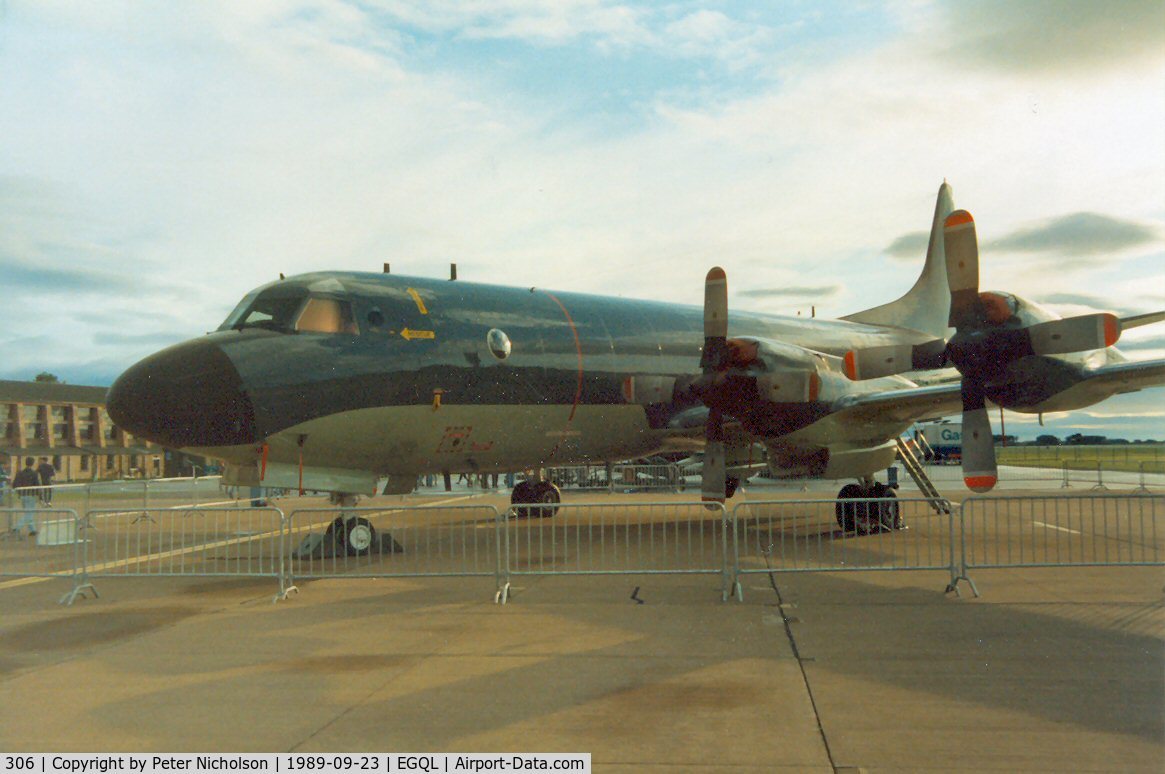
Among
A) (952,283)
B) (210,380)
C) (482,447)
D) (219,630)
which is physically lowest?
(219,630)

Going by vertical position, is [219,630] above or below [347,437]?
below

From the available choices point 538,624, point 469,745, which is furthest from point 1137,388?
point 469,745

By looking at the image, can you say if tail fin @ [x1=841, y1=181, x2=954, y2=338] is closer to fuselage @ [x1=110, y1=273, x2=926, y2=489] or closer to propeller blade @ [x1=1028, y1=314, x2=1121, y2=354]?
fuselage @ [x1=110, y1=273, x2=926, y2=489]

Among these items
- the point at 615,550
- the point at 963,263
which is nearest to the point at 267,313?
the point at 615,550

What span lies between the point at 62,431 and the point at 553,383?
61.4m

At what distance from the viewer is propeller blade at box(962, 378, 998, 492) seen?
387 inches

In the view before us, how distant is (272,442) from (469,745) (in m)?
6.77

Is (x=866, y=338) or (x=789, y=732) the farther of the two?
(x=866, y=338)

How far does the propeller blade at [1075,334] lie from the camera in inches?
345

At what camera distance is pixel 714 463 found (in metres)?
12.4

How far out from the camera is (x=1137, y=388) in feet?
35.0

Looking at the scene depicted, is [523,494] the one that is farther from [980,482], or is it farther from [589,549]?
[980,482]

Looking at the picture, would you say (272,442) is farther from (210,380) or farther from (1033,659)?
(1033,659)

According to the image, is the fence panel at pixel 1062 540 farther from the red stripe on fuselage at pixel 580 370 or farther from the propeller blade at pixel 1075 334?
the red stripe on fuselage at pixel 580 370
